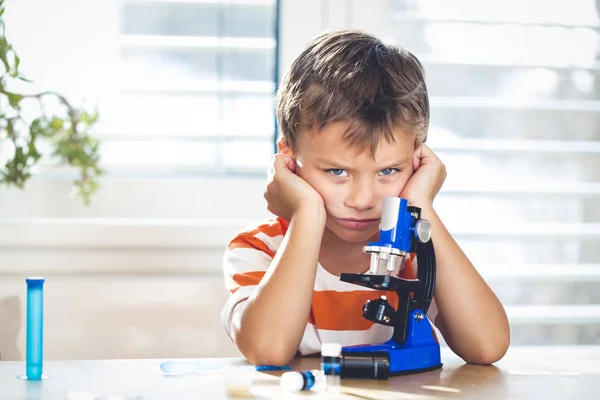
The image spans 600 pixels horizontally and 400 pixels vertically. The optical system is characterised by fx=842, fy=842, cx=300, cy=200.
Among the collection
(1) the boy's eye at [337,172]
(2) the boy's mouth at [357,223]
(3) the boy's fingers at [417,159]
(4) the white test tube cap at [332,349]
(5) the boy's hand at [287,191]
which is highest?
(3) the boy's fingers at [417,159]

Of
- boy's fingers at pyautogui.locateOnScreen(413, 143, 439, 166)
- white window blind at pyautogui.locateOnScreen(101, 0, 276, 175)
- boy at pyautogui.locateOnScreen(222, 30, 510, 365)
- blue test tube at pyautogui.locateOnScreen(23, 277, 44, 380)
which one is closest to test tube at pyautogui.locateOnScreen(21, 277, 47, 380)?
blue test tube at pyautogui.locateOnScreen(23, 277, 44, 380)

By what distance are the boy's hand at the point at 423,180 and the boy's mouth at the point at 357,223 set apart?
3.1 inches

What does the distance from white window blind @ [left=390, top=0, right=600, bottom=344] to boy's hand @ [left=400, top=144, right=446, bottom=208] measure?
712 millimetres

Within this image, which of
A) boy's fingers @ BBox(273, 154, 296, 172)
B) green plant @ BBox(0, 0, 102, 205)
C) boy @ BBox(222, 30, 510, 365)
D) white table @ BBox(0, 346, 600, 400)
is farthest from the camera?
green plant @ BBox(0, 0, 102, 205)

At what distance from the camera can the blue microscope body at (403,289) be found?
3.82ft

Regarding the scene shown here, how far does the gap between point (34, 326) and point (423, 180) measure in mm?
666

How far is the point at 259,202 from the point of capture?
86.2 inches

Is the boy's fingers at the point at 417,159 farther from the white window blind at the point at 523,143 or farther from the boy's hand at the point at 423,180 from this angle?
the white window blind at the point at 523,143

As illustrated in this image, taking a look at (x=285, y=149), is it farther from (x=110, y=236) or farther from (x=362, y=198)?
(x=110, y=236)

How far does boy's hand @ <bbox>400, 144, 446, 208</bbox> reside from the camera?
4.61 feet

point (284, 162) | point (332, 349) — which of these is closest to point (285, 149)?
point (284, 162)

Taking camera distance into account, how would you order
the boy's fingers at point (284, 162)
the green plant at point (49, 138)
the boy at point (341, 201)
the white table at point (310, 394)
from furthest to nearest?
the green plant at point (49, 138) < the boy's fingers at point (284, 162) < the boy at point (341, 201) < the white table at point (310, 394)

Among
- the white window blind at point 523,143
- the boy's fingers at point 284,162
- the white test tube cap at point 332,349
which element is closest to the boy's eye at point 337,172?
the boy's fingers at point 284,162

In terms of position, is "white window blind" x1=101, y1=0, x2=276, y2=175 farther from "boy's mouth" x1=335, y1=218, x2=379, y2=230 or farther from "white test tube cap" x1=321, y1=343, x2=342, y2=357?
"white test tube cap" x1=321, y1=343, x2=342, y2=357
